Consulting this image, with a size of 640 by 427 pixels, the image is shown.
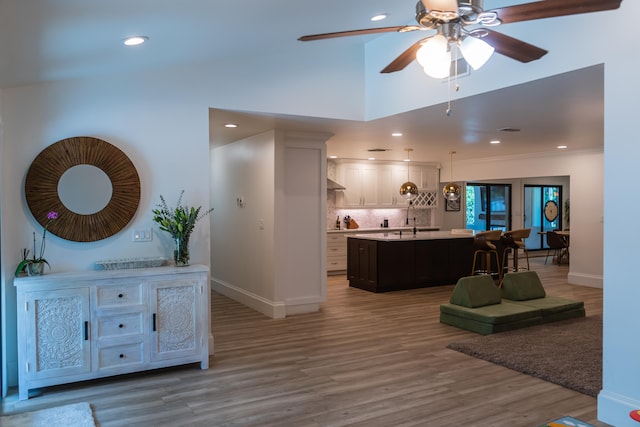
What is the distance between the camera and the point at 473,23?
2484 mm

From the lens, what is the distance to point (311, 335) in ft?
18.5

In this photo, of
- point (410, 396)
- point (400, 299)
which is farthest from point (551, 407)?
point (400, 299)

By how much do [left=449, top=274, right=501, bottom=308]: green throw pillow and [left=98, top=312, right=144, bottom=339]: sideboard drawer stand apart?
12.4 feet

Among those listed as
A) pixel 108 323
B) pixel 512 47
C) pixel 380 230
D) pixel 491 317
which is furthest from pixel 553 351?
pixel 380 230

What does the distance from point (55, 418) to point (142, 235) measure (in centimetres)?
173

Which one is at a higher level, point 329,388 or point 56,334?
point 56,334

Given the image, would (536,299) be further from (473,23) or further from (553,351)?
(473,23)

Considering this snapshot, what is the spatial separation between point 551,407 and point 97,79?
4.66 meters

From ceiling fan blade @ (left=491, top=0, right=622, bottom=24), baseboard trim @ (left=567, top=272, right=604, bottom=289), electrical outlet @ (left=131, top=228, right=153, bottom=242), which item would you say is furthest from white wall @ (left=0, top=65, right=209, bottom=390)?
baseboard trim @ (left=567, top=272, right=604, bottom=289)

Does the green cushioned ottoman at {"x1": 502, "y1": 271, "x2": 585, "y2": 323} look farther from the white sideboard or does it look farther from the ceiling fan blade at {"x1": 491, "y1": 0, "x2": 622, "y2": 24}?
the ceiling fan blade at {"x1": 491, "y1": 0, "x2": 622, "y2": 24}

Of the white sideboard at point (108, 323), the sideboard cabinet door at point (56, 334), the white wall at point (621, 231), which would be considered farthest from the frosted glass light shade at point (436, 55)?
the sideboard cabinet door at point (56, 334)

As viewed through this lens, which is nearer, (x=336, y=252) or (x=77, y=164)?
(x=77, y=164)

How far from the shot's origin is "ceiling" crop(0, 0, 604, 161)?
2.85 metres

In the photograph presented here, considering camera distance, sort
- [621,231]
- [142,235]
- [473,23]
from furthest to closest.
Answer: [142,235] → [621,231] → [473,23]
